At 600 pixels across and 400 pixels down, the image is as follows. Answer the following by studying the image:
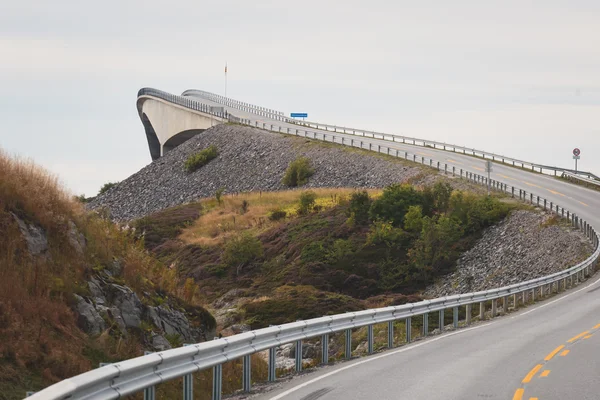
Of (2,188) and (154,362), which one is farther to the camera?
(2,188)

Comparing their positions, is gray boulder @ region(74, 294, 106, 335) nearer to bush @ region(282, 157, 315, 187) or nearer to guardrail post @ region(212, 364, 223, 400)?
guardrail post @ region(212, 364, 223, 400)

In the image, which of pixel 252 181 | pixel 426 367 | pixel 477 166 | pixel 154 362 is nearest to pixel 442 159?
pixel 477 166

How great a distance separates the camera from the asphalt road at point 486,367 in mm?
13062

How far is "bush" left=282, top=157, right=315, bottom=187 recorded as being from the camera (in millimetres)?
83688

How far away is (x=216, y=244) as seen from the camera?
2430 inches

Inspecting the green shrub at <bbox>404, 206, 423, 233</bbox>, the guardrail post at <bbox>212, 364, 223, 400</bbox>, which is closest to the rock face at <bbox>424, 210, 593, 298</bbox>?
the green shrub at <bbox>404, 206, 423, 233</bbox>

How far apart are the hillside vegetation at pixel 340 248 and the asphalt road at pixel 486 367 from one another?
53.7ft

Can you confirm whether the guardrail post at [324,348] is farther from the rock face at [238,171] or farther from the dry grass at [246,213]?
the rock face at [238,171]

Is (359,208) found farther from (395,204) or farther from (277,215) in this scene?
(277,215)

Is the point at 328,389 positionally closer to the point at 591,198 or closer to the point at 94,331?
the point at 94,331

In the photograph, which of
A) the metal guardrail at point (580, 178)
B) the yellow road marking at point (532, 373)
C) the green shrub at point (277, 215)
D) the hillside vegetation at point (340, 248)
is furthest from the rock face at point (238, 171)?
the yellow road marking at point (532, 373)

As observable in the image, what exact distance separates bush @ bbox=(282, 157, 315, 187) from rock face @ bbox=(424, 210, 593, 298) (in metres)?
32.7

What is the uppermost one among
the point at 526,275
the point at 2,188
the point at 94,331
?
the point at 2,188

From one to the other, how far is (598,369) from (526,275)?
2899 cm
